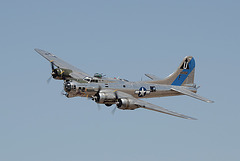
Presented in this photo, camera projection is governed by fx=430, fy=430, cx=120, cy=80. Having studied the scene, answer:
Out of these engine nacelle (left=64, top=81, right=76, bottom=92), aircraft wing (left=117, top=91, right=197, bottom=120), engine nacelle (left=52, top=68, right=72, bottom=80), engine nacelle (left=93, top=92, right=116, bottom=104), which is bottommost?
aircraft wing (left=117, top=91, right=197, bottom=120)

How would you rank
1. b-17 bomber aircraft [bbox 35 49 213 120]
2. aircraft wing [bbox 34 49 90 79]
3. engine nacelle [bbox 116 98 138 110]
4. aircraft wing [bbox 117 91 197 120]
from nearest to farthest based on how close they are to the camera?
aircraft wing [bbox 117 91 197 120]
engine nacelle [bbox 116 98 138 110]
b-17 bomber aircraft [bbox 35 49 213 120]
aircraft wing [bbox 34 49 90 79]

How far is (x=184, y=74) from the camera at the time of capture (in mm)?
53812

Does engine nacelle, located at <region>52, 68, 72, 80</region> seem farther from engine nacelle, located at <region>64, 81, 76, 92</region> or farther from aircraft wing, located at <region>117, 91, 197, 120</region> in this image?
aircraft wing, located at <region>117, 91, 197, 120</region>

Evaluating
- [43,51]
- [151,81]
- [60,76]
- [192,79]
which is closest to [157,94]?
[151,81]

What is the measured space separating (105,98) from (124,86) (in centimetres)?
353

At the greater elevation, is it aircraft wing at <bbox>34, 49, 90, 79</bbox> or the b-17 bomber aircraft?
aircraft wing at <bbox>34, 49, 90, 79</bbox>

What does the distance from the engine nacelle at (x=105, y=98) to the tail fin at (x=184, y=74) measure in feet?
34.6

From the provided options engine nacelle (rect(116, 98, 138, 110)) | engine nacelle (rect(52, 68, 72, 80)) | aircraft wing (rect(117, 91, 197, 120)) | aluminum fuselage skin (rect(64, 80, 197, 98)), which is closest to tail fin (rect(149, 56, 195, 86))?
aluminum fuselage skin (rect(64, 80, 197, 98))

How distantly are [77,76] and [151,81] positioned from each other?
29.0ft

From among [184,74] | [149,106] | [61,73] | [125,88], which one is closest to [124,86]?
[125,88]

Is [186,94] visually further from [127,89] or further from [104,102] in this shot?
[104,102]

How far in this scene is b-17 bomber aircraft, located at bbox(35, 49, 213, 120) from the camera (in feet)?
145

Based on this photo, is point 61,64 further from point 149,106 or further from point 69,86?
point 149,106

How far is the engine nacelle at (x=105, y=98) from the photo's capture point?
44344mm
